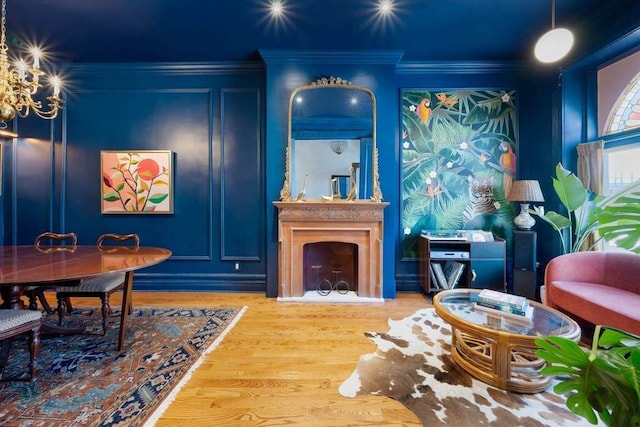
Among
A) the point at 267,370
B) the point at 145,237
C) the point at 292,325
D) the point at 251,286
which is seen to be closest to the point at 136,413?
the point at 267,370

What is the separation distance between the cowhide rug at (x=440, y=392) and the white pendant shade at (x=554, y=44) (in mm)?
2563

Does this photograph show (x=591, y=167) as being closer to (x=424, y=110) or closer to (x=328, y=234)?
(x=424, y=110)

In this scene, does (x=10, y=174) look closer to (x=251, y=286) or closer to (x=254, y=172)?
(x=254, y=172)

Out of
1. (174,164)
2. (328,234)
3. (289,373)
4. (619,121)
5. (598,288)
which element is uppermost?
(619,121)

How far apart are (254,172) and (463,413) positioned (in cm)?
328

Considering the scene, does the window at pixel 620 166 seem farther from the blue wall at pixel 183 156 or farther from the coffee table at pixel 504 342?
the coffee table at pixel 504 342

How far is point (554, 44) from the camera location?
223 cm

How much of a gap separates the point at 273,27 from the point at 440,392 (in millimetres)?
3646

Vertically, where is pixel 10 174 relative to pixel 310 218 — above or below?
above

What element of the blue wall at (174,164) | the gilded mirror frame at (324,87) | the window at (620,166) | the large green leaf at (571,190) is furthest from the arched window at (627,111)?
the blue wall at (174,164)

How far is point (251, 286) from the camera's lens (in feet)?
12.2

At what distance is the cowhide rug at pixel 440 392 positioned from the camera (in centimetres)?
149

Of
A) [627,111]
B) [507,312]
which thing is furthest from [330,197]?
[627,111]

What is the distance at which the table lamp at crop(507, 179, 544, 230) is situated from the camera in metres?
3.16
